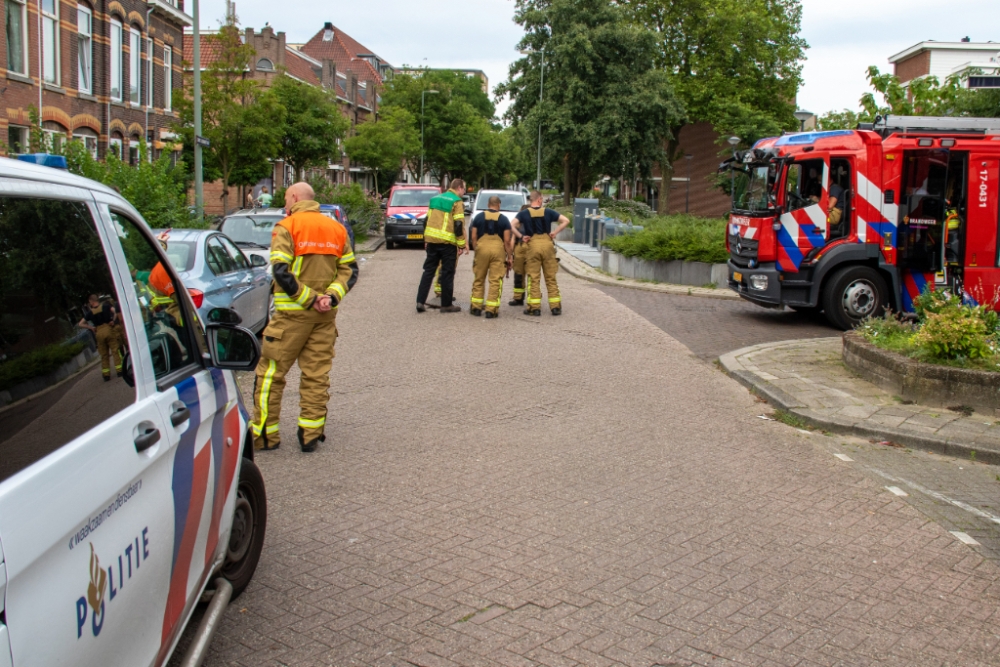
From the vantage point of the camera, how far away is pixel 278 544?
4.86 m

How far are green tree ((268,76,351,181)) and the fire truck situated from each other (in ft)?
78.7

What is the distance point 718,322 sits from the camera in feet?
45.9

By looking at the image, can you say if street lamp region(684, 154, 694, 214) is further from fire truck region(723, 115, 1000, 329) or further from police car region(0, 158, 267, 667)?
police car region(0, 158, 267, 667)

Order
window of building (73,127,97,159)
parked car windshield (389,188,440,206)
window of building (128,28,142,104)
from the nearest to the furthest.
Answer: window of building (73,127,97,159) → parked car windshield (389,188,440,206) → window of building (128,28,142,104)

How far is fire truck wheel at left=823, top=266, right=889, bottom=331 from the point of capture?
519 inches

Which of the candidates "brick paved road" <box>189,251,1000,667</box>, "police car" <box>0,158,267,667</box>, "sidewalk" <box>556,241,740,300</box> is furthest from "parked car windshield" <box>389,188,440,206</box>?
"police car" <box>0,158,267,667</box>

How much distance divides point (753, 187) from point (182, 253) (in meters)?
8.37

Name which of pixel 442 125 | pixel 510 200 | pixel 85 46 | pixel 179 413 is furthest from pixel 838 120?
pixel 442 125

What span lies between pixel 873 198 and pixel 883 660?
10299 mm

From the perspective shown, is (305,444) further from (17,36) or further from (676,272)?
(17,36)

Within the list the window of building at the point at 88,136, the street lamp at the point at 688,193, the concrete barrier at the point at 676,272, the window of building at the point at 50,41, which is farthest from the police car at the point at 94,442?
the street lamp at the point at 688,193

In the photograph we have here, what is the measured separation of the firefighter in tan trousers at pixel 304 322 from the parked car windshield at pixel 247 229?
9.58 meters

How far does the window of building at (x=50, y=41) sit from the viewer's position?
24094mm

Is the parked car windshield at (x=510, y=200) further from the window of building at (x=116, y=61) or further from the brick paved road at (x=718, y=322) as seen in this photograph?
the window of building at (x=116, y=61)
